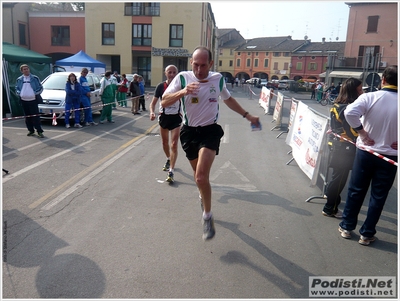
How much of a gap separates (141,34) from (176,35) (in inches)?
169

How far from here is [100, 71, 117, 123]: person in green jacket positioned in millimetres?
13311

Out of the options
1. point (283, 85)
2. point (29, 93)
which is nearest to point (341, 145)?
point (29, 93)

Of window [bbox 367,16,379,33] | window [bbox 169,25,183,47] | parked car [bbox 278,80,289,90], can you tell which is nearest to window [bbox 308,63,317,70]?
parked car [bbox 278,80,289,90]

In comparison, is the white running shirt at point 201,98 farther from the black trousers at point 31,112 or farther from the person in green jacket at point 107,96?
the person in green jacket at point 107,96

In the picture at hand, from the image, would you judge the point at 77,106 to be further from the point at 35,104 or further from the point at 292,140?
the point at 292,140

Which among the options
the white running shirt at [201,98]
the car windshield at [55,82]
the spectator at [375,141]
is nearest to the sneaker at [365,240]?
the spectator at [375,141]

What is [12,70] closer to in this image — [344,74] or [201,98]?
[201,98]

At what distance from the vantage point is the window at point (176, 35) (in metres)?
41.0

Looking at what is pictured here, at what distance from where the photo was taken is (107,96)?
13445 mm

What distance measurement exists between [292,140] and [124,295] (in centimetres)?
566

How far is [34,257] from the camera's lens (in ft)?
11.7

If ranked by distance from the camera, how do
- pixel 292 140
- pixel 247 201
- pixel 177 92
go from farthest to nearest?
pixel 292 140
pixel 247 201
pixel 177 92

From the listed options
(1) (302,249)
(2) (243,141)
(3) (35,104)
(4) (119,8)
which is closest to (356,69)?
(4) (119,8)

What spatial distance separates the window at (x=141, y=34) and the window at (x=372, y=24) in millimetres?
26785
